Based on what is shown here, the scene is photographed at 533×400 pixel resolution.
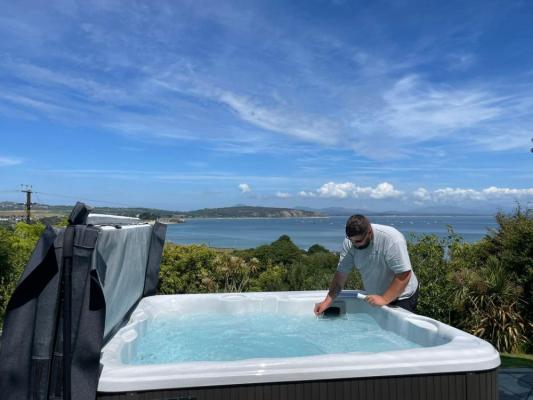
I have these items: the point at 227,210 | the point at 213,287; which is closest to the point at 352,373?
the point at 213,287

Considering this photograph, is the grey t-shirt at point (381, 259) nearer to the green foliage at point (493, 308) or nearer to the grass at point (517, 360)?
the grass at point (517, 360)

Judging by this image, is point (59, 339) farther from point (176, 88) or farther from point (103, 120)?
point (103, 120)

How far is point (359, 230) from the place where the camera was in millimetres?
3695

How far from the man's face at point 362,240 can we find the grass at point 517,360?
5.74 feet

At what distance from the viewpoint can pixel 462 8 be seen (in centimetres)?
612

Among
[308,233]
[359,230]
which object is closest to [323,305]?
[359,230]

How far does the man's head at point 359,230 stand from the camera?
370cm

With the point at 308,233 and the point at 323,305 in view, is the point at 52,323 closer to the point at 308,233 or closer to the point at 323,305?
the point at 323,305

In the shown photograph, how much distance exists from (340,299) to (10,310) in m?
3.24

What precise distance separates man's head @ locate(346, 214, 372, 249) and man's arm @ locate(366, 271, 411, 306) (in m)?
0.44

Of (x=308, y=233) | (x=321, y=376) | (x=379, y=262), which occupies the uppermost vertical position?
(x=379, y=262)

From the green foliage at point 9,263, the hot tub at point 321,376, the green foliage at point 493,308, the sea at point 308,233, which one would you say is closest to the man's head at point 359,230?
the hot tub at point 321,376

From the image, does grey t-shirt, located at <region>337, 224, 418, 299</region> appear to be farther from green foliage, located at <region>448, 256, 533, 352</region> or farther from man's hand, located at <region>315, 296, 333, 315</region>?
green foliage, located at <region>448, 256, 533, 352</region>

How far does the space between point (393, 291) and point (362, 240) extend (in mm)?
581
